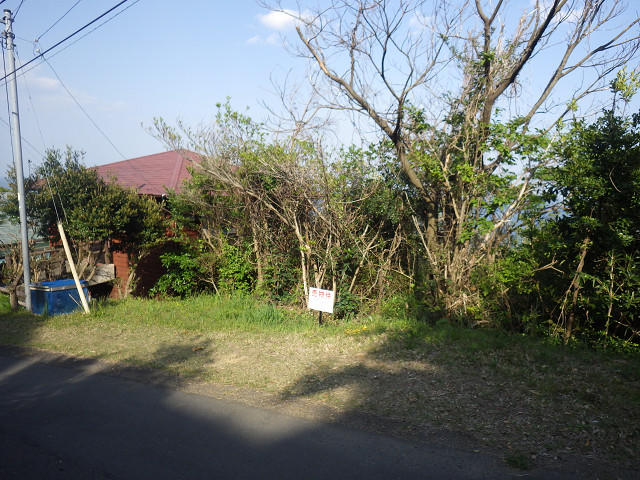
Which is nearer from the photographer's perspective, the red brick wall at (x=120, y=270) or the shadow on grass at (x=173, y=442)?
the shadow on grass at (x=173, y=442)

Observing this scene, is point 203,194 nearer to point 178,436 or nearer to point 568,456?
point 178,436

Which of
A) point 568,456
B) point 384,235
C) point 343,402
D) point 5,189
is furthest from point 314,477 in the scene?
point 5,189

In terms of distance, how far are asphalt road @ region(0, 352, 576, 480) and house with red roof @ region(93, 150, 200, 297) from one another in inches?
268

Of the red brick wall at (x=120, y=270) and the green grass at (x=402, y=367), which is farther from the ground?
the red brick wall at (x=120, y=270)

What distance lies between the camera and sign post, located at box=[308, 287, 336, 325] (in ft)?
26.8

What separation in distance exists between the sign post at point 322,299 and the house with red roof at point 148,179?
4.83 metres

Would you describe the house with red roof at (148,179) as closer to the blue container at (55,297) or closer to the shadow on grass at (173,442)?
the blue container at (55,297)

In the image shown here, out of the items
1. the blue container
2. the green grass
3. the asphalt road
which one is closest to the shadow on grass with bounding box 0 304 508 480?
the asphalt road

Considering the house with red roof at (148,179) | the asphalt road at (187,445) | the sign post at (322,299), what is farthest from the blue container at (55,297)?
the sign post at (322,299)

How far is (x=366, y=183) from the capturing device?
377 inches

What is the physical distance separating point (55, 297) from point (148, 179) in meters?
6.06

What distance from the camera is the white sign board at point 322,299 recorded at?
26.8ft

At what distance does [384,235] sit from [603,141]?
16.0ft

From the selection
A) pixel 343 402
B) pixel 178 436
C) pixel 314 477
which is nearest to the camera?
pixel 314 477
